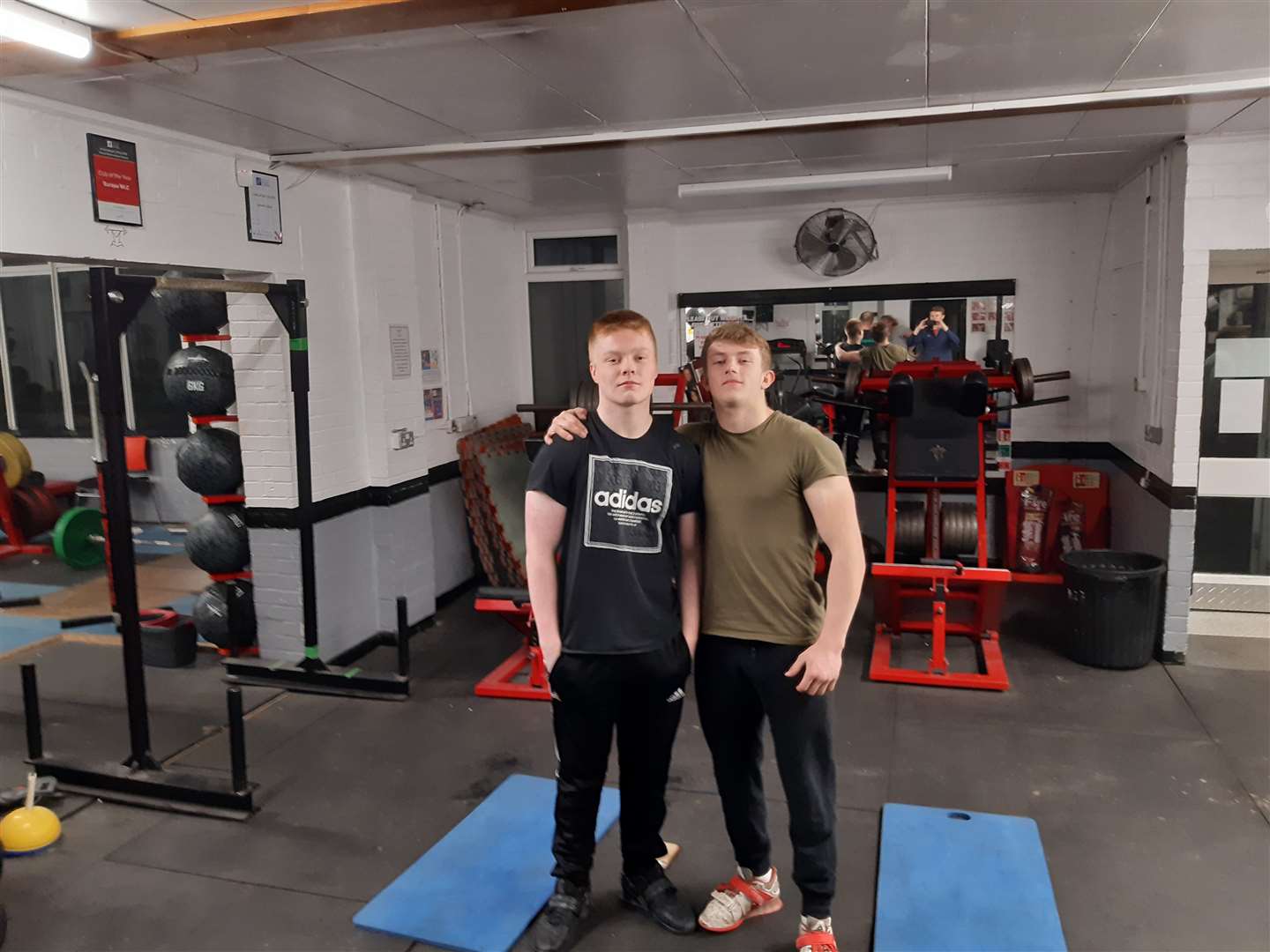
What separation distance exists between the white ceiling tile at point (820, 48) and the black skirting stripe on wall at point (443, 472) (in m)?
3.39

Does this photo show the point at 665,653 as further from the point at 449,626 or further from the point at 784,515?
the point at 449,626

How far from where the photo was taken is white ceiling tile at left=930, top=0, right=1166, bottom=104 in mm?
2934

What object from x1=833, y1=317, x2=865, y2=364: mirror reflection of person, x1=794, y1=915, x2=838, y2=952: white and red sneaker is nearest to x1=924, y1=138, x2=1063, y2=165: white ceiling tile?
x1=833, y1=317, x2=865, y2=364: mirror reflection of person

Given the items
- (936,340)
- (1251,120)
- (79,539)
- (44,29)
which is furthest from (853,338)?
(79,539)

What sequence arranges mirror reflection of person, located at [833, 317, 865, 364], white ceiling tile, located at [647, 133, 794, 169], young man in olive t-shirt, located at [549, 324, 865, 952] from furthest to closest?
mirror reflection of person, located at [833, 317, 865, 364] → white ceiling tile, located at [647, 133, 794, 169] → young man in olive t-shirt, located at [549, 324, 865, 952]

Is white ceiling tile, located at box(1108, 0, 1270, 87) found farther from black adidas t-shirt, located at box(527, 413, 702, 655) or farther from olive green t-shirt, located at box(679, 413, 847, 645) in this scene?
black adidas t-shirt, located at box(527, 413, 702, 655)

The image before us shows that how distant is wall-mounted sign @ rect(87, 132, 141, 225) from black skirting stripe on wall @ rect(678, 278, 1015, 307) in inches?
161

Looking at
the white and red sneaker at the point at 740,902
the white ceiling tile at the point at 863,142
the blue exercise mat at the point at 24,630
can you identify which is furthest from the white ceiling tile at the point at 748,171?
the blue exercise mat at the point at 24,630

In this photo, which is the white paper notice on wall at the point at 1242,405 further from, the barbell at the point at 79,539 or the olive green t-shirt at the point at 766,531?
the barbell at the point at 79,539

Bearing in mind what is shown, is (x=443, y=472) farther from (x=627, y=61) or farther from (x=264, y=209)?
(x=627, y=61)

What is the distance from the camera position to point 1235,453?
17.9 feet

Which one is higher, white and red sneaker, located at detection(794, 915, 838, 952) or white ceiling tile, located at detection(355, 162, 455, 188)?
white ceiling tile, located at detection(355, 162, 455, 188)

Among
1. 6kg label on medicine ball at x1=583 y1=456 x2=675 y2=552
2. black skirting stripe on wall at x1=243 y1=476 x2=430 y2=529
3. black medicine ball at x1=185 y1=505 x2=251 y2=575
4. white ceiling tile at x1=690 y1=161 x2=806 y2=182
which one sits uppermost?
white ceiling tile at x1=690 y1=161 x2=806 y2=182

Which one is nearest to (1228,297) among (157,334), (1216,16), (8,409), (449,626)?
(1216,16)
